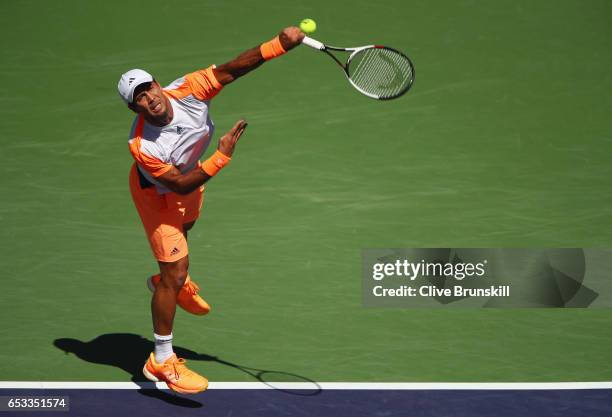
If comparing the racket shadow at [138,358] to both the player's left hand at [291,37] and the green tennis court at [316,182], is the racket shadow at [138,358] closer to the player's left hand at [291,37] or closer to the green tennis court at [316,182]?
the green tennis court at [316,182]

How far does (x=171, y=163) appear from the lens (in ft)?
28.2

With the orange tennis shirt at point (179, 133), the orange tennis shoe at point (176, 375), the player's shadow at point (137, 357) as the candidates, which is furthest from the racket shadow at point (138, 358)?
the orange tennis shirt at point (179, 133)

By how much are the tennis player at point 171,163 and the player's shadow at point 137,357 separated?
0.15 metres

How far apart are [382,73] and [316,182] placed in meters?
2.41

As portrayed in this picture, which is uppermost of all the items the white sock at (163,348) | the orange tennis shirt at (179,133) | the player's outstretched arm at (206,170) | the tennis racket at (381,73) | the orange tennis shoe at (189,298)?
the tennis racket at (381,73)

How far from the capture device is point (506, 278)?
34.1 ft

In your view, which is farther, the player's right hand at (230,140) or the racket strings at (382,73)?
the racket strings at (382,73)

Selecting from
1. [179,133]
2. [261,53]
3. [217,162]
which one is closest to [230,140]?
[217,162]

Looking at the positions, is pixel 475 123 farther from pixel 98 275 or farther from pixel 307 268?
pixel 98 275

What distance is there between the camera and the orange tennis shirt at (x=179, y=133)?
8461 mm

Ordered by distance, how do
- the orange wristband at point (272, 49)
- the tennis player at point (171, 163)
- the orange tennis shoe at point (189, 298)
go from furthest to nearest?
1. the orange tennis shoe at point (189, 298)
2. the orange wristband at point (272, 49)
3. the tennis player at point (171, 163)

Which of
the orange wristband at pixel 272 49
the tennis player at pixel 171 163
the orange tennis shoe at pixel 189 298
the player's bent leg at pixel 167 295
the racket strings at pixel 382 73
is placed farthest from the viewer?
the racket strings at pixel 382 73

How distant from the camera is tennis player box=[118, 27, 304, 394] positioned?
8438 mm

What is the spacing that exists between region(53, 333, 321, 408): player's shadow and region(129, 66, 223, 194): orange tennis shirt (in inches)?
57.6
